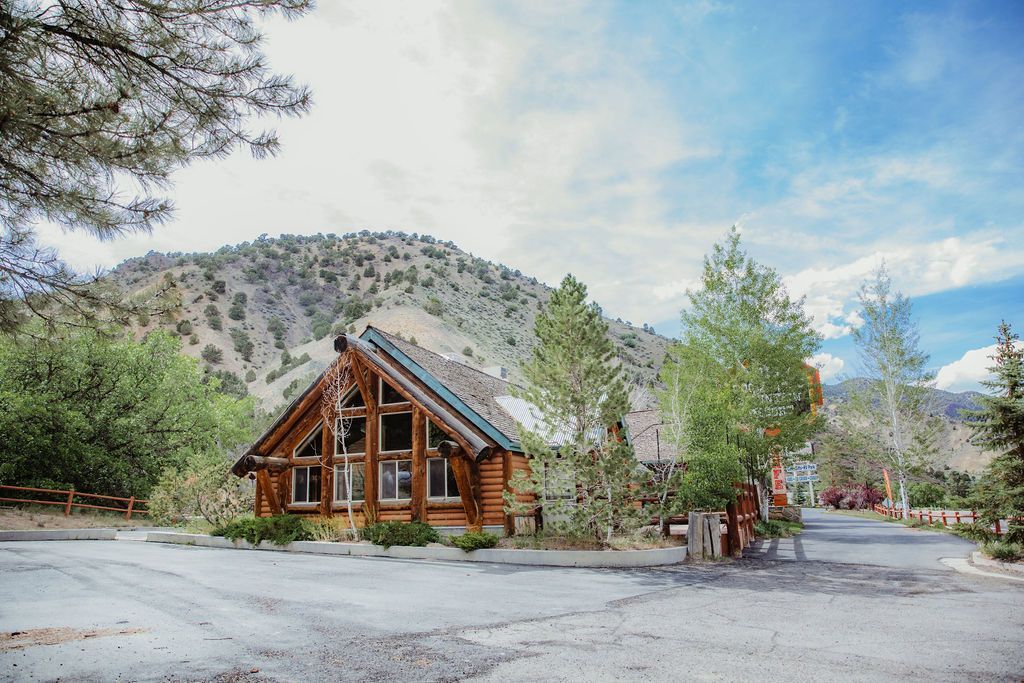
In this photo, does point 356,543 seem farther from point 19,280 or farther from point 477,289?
point 477,289

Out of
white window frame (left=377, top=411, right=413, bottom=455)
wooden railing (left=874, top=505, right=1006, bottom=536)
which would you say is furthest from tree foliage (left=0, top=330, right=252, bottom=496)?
wooden railing (left=874, top=505, right=1006, bottom=536)

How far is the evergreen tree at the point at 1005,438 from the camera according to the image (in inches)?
534

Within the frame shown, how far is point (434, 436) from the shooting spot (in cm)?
2058

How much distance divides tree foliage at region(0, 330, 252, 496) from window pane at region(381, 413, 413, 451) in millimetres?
14941

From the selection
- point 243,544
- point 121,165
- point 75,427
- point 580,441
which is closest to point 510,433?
point 580,441

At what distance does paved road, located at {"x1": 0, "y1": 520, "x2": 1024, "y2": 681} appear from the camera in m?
6.05

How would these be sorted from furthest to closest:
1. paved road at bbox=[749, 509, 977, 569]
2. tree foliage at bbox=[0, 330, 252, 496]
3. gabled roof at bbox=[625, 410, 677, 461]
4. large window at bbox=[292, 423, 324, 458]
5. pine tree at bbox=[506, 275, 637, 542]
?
tree foliage at bbox=[0, 330, 252, 496] → gabled roof at bbox=[625, 410, 677, 461] → large window at bbox=[292, 423, 324, 458] → paved road at bbox=[749, 509, 977, 569] → pine tree at bbox=[506, 275, 637, 542]

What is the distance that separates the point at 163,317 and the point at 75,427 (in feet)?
84.0

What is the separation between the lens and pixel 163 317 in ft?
24.9

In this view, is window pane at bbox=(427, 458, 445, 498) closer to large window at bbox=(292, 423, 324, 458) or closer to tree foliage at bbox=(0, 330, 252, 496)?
large window at bbox=(292, 423, 324, 458)

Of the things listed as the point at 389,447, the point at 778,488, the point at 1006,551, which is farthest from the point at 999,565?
the point at 778,488

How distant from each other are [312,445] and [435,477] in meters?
5.04

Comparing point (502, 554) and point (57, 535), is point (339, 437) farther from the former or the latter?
point (57, 535)

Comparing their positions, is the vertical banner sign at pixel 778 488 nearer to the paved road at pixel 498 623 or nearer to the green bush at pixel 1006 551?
the green bush at pixel 1006 551
